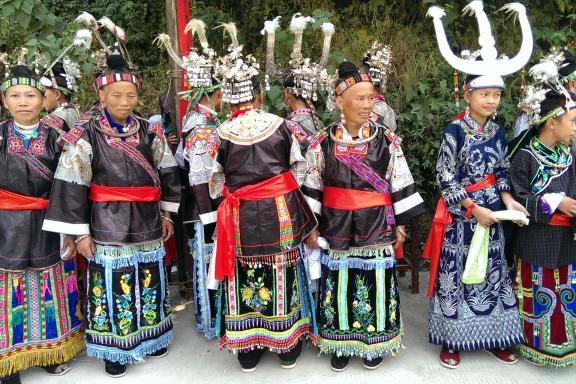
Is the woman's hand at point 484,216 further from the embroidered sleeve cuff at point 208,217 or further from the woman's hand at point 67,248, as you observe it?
the woman's hand at point 67,248

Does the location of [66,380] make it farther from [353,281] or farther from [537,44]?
[537,44]

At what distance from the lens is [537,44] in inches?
282

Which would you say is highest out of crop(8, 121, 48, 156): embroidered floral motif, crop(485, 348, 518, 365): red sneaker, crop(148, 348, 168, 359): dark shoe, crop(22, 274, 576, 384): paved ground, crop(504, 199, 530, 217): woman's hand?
crop(8, 121, 48, 156): embroidered floral motif

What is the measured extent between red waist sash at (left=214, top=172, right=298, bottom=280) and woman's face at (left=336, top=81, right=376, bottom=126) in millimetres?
584

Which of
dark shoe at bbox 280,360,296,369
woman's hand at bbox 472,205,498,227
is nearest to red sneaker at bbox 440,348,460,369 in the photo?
woman's hand at bbox 472,205,498,227

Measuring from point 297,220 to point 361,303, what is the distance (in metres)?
0.73

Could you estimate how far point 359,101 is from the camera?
354 cm

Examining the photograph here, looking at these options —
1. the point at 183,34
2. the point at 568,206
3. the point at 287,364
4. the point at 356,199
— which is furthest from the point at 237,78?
the point at 568,206

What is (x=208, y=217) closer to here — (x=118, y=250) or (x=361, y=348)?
(x=118, y=250)

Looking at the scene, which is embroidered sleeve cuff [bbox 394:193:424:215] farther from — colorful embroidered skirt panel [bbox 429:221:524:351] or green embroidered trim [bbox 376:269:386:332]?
green embroidered trim [bbox 376:269:386:332]

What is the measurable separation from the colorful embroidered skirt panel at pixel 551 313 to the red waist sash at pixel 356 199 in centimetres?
112

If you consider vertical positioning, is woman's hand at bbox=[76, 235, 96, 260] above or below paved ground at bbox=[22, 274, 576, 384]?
above

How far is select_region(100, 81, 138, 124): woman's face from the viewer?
3645 millimetres

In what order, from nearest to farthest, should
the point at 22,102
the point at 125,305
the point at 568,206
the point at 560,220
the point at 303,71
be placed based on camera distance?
1. the point at 568,206
2. the point at 560,220
3. the point at 22,102
4. the point at 125,305
5. the point at 303,71
